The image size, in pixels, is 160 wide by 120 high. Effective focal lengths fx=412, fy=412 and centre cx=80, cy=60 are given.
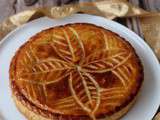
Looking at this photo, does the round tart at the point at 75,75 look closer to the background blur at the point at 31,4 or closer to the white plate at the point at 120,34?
the white plate at the point at 120,34

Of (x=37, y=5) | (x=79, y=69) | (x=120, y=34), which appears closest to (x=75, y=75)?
(x=79, y=69)

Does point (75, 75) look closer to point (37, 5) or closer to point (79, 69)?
point (79, 69)

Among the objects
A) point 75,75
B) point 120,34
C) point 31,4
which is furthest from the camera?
point 31,4

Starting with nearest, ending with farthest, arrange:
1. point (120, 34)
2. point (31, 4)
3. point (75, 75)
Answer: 1. point (75, 75)
2. point (120, 34)
3. point (31, 4)

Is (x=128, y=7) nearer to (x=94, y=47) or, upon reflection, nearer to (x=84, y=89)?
(x=94, y=47)

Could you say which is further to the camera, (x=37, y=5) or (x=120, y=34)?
(x=37, y=5)

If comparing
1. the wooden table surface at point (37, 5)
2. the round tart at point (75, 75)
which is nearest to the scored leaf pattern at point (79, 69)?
the round tart at point (75, 75)

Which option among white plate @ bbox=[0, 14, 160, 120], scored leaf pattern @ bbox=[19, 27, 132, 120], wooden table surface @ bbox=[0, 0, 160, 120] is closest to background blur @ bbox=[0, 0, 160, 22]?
wooden table surface @ bbox=[0, 0, 160, 120]
